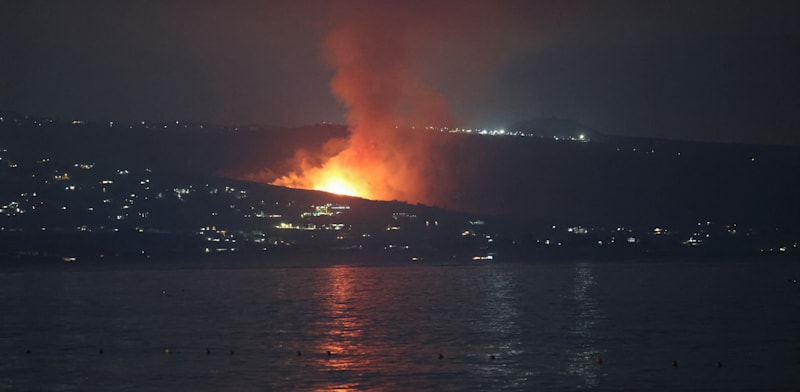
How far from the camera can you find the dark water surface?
34312 millimetres

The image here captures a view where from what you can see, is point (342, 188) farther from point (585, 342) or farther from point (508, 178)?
point (585, 342)

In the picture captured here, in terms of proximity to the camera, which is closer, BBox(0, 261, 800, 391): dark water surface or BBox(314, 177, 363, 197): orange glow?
BBox(0, 261, 800, 391): dark water surface

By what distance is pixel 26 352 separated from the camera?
41375mm

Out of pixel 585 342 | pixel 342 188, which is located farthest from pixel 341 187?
pixel 585 342

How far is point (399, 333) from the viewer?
46.4m

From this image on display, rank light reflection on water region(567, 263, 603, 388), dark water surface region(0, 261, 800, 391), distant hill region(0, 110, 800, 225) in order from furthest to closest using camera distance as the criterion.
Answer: distant hill region(0, 110, 800, 225) < light reflection on water region(567, 263, 603, 388) < dark water surface region(0, 261, 800, 391)

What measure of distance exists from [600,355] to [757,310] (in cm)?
1961

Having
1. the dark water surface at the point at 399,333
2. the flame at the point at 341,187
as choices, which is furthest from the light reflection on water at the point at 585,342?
the flame at the point at 341,187

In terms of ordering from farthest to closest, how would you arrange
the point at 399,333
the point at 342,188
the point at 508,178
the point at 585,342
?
the point at 508,178 → the point at 342,188 → the point at 399,333 → the point at 585,342

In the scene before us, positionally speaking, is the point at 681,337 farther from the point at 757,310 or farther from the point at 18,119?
the point at 18,119

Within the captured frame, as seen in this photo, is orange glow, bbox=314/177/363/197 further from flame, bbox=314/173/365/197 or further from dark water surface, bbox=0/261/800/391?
dark water surface, bbox=0/261/800/391

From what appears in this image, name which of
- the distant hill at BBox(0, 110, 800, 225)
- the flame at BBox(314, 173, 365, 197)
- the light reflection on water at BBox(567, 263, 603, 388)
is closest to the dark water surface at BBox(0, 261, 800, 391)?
the light reflection on water at BBox(567, 263, 603, 388)

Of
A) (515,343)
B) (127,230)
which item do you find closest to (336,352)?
(515,343)

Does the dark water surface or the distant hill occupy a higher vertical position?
the distant hill
